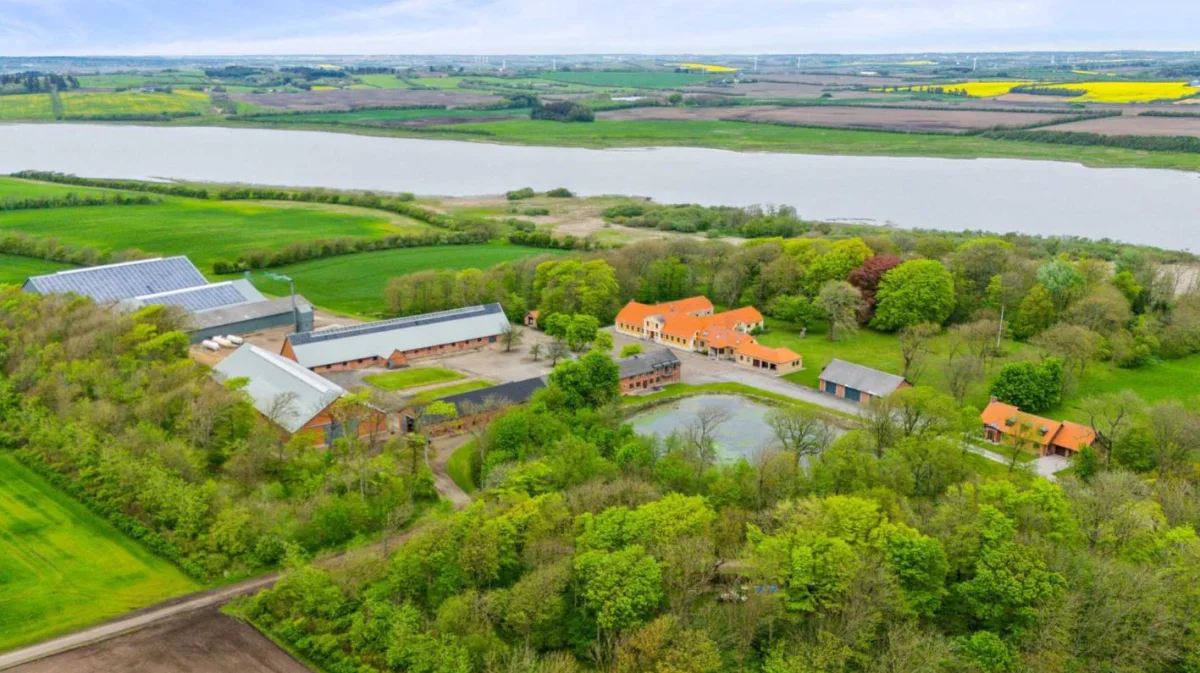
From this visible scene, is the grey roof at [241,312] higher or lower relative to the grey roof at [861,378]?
higher

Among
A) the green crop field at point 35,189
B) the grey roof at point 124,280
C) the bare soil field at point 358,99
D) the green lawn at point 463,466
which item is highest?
the bare soil field at point 358,99

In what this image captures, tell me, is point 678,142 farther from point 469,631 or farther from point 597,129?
point 469,631

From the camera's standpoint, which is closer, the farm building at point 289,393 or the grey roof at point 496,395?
the farm building at point 289,393

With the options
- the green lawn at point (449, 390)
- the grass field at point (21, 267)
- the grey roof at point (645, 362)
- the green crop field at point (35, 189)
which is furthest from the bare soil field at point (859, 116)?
the green lawn at point (449, 390)

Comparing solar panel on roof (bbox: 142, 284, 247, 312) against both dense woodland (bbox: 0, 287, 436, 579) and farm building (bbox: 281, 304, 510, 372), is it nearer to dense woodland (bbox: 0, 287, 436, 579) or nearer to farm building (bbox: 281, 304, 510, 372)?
farm building (bbox: 281, 304, 510, 372)

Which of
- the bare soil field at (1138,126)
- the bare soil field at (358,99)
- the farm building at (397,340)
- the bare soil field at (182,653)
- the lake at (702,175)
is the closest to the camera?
the bare soil field at (182,653)

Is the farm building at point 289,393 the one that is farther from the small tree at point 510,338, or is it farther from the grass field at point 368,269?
the grass field at point 368,269

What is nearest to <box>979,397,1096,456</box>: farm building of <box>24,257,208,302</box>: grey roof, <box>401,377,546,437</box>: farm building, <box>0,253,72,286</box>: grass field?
<box>401,377,546,437</box>: farm building

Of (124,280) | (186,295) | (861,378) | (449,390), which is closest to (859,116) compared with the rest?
(861,378)
